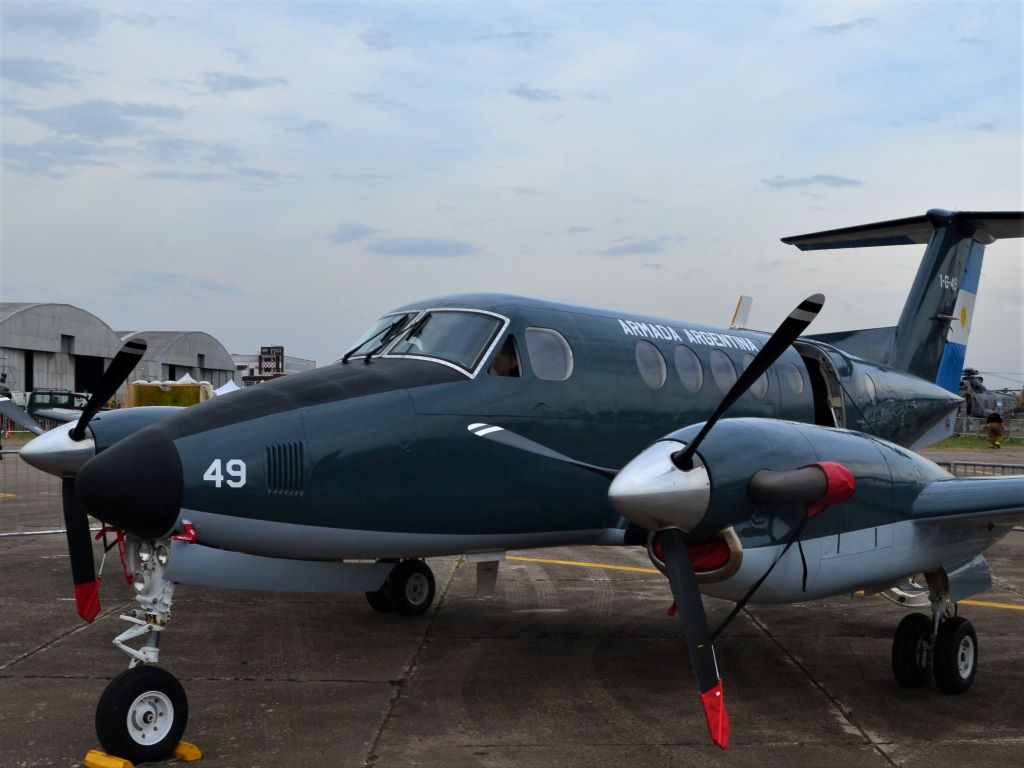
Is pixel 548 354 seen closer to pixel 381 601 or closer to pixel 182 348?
pixel 381 601

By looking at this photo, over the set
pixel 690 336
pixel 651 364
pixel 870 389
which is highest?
pixel 690 336

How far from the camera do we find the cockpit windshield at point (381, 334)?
7812 mm

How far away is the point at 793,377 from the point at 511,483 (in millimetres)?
4168

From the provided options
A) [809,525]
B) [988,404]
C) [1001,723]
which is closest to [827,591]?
[809,525]

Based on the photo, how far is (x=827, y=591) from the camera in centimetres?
679

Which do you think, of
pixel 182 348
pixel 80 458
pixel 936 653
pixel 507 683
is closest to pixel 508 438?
pixel 507 683

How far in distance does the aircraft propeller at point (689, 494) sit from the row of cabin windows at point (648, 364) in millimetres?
2025

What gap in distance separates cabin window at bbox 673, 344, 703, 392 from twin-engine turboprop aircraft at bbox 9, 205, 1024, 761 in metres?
0.03

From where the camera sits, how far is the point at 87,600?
737cm

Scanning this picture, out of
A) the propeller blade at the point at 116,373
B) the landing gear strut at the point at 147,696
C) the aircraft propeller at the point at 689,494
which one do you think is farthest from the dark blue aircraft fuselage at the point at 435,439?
the aircraft propeller at the point at 689,494

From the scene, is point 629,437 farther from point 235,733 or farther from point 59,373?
point 59,373

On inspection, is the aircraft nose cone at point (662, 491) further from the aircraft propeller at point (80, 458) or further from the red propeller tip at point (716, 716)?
the aircraft propeller at point (80, 458)

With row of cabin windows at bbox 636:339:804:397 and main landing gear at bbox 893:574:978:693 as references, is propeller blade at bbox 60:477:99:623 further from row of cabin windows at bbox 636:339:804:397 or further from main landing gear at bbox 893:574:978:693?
main landing gear at bbox 893:574:978:693

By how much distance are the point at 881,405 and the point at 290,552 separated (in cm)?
733
